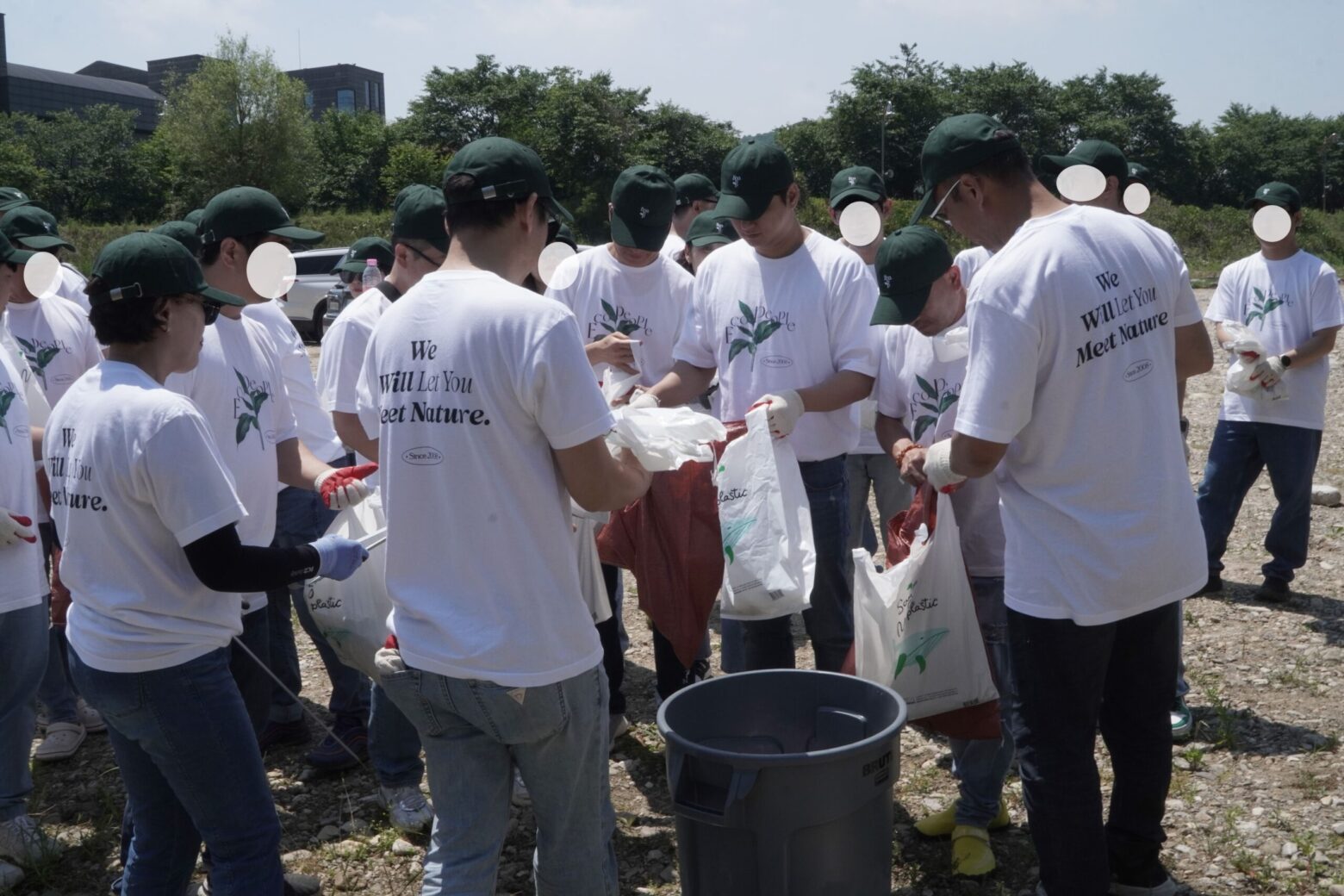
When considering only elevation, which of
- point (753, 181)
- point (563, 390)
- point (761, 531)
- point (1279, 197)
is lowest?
point (761, 531)

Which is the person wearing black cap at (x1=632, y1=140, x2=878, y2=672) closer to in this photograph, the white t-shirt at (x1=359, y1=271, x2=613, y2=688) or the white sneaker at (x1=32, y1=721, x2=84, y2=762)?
the white t-shirt at (x1=359, y1=271, x2=613, y2=688)

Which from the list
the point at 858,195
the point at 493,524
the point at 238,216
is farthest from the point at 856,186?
the point at 493,524

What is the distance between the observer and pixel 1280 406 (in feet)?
16.2

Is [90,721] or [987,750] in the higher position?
[987,750]

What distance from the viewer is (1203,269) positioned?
83.4 feet

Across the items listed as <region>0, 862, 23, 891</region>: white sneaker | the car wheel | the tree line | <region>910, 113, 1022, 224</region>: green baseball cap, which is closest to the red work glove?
<region>0, 862, 23, 891</region>: white sneaker

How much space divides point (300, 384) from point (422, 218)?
2.88ft

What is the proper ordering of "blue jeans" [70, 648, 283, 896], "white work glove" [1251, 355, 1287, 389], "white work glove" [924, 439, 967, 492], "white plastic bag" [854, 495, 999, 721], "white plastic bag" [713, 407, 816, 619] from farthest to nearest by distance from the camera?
"white work glove" [1251, 355, 1287, 389]
"white plastic bag" [713, 407, 816, 619]
"white plastic bag" [854, 495, 999, 721]
"white work glove" [924, 439, 967, 492]
"blue jeans" [70, 648, 283, 896]

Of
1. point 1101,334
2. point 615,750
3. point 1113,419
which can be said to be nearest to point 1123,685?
point 1113,419

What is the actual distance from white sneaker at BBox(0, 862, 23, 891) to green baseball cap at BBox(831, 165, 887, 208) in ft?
14.6

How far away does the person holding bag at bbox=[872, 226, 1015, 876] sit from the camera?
9.43 feet

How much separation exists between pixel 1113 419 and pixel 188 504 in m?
1.81

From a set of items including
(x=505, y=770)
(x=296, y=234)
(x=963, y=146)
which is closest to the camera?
(x=505, y=770)

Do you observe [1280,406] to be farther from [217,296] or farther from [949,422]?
[217,296]
